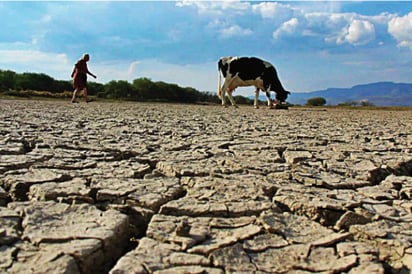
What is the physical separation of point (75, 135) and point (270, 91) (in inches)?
373

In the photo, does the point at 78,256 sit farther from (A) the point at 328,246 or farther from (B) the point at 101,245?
(A) the point at 328,246

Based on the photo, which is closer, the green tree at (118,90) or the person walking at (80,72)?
the person walking at (80,72)

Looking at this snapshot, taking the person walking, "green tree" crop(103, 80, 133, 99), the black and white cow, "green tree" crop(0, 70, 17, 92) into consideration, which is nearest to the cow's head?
the black and white cow

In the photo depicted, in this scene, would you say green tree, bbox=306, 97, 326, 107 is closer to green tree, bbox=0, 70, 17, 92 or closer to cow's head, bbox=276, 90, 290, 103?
cow's head, bbox=276, 90, 290, 103

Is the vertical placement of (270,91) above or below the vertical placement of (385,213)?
above

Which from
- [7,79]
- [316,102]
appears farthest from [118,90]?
[316,102]

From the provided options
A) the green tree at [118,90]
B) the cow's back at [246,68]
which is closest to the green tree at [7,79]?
the green tree at [118,90]

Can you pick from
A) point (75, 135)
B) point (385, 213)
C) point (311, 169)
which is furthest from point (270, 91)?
point (385, 213)

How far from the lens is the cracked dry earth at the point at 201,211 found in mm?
1405

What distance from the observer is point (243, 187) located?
2.27 meters

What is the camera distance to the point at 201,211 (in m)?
1.87

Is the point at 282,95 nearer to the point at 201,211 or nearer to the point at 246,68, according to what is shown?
the point at 246,68

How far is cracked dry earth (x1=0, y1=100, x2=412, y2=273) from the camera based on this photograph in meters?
1.41

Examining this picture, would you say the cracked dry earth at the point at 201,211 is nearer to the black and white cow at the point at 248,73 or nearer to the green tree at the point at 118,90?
the black and white cow at the point at 248,73
